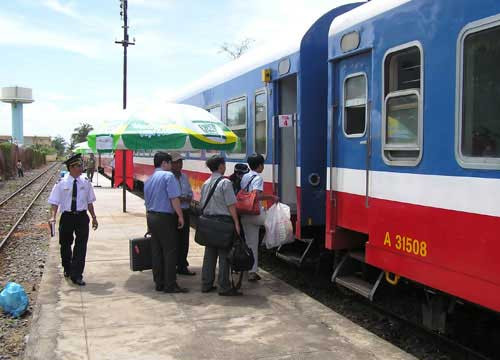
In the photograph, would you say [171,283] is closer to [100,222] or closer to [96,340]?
[96,340]

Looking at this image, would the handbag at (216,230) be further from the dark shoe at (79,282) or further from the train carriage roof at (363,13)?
the train carriage roof at (363,13)

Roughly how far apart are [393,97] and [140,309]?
3.39m

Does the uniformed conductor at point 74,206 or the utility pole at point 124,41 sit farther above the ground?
the utility pole at point 124,41

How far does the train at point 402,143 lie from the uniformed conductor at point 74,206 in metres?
2.50

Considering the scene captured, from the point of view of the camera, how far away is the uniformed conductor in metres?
6.97

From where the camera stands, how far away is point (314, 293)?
24.6 feet

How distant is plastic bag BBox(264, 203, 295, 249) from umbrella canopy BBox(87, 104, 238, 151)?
1.31 meters

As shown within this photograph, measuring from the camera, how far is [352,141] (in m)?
5.64

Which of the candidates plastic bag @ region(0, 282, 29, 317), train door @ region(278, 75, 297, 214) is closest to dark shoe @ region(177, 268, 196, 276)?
train door @ region(278, 75, 297, 214)

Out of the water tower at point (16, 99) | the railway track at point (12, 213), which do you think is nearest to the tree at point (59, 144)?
the water tower at point (16, 99)

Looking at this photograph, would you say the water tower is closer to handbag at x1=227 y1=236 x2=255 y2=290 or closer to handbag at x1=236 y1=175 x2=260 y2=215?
handbag at x1=236 y1=175 x2=260 y2=215

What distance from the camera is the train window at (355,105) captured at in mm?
5566

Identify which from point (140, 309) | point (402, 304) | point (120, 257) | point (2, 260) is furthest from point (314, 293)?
point (2, 260)

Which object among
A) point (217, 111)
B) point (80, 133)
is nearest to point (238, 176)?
point (217, 111)
